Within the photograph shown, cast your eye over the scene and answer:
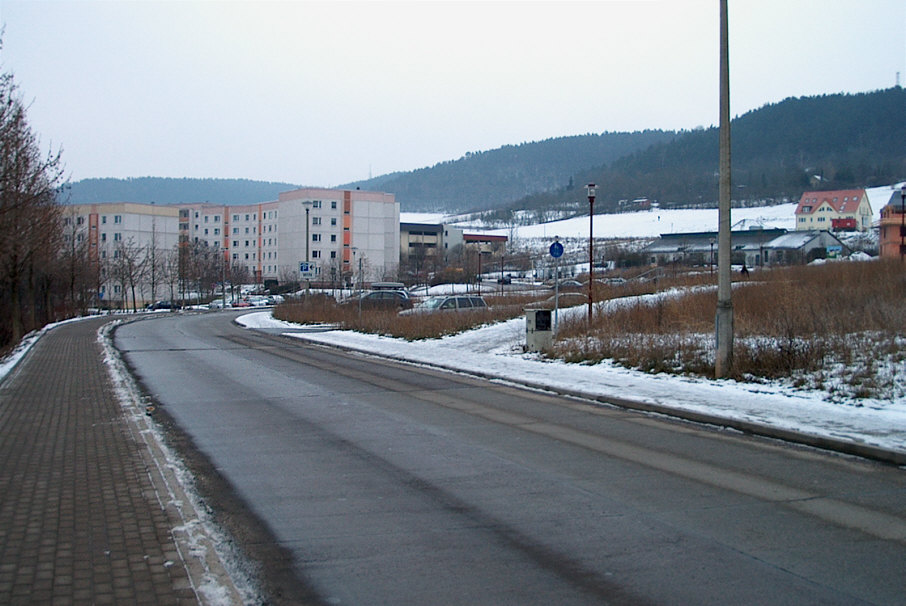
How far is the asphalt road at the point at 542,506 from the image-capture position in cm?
516

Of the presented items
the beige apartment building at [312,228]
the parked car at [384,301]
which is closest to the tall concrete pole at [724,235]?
the parked car at [384,301]

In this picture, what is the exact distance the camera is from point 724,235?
15.0 metres

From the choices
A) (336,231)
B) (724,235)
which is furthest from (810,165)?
(724,235)

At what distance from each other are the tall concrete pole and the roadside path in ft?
35.0

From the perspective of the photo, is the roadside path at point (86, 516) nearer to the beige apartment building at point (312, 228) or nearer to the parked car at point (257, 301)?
the parked car at point (257, 301)

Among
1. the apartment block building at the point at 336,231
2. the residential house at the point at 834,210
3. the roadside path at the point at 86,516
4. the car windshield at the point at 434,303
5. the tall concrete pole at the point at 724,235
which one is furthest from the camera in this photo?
the residential house at the point at 834,210

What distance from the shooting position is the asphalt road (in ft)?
16.9

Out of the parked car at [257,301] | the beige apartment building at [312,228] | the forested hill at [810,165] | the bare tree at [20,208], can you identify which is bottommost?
the parked car at [257,301]

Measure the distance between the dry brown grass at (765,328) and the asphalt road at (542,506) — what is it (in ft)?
13.7

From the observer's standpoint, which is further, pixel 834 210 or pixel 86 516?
pixel 834 210

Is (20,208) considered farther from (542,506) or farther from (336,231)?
(336,231)

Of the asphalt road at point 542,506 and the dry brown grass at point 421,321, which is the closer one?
the asphalt road at point 542,506

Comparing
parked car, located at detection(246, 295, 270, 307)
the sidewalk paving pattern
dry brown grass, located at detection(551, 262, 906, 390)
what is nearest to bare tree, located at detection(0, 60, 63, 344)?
the sidewalk paving pattern

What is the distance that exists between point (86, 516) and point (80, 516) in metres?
0.05
